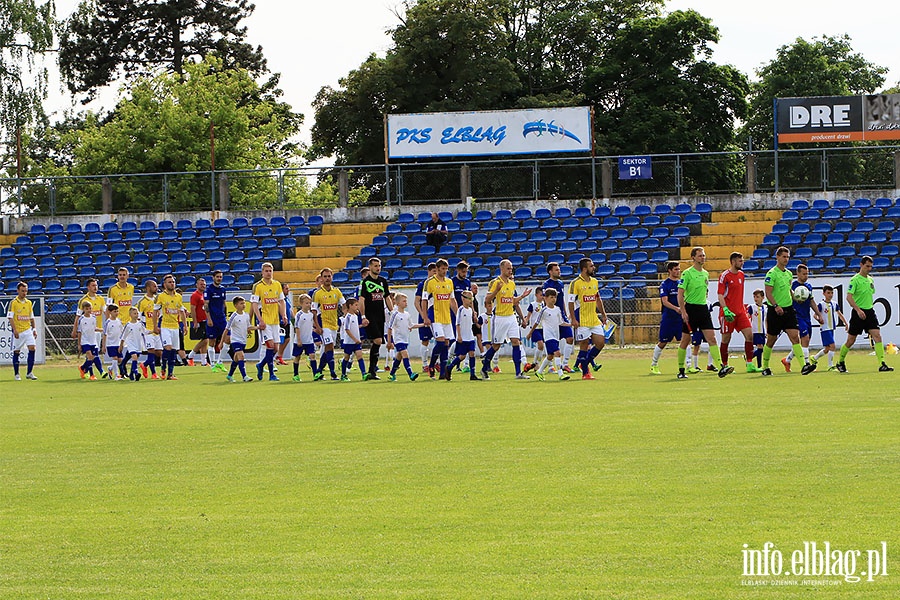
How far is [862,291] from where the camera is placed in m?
21.9

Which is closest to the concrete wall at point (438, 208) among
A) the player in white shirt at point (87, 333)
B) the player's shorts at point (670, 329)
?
the player in white shirt at point (87, 333)

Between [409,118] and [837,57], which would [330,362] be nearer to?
[409,118]

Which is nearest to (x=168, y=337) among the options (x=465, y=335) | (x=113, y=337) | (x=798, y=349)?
(x=113, y=337)

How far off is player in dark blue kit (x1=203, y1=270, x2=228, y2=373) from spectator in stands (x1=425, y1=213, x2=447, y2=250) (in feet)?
39.5

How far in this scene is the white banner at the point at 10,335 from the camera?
34.2 metres

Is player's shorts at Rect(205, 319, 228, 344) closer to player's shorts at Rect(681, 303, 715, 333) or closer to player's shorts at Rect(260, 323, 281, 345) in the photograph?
player's shorts at Rect(260, 323, 281, 345)

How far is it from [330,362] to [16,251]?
23.5m

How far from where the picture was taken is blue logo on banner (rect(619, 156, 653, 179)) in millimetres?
42500

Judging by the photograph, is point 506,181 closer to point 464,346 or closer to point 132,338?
point 132,338

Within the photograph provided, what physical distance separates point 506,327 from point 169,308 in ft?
28.4

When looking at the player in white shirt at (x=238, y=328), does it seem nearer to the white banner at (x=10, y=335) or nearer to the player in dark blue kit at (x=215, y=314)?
the player in dark blue kit at (x=215, y=314)

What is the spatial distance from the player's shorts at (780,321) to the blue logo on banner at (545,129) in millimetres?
24171

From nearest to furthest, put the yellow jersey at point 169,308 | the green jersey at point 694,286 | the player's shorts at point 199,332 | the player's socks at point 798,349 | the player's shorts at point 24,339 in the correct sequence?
the player's socks at point 798,349, the green jersey at point 694,286, the player's shorts at point 24,339, the yellow jersey at point 169,308, the player's shorts at point 199,332

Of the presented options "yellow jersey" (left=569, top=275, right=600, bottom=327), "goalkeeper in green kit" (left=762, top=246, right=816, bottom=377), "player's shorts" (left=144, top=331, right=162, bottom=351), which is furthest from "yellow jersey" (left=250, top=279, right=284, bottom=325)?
"goalkeeper in green kit" (left=762, top=246, right=816, bottom=377)
